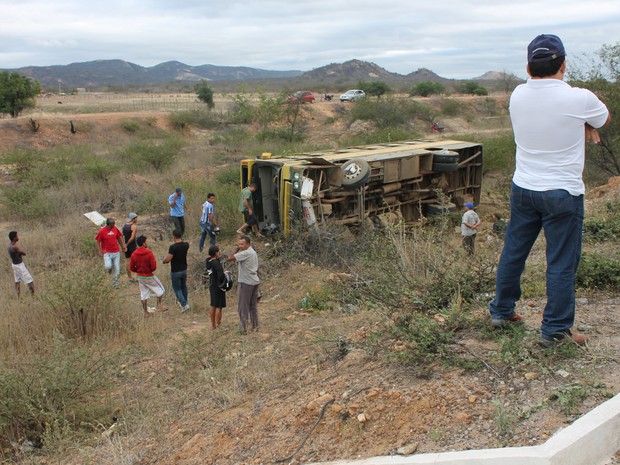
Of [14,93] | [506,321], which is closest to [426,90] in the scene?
[14,93]

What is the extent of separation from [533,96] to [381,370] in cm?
200

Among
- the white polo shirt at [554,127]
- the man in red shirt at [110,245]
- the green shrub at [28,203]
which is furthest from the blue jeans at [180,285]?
the green shrub at [28,203]

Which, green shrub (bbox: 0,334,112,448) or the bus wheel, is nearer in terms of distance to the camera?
green shrub (bbox: 0,334,112,448)

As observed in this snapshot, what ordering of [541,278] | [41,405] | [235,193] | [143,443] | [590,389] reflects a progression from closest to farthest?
1. [590,389]
2. [143,443]
3. [41,405]
4. [541,278]
5. [235,193]

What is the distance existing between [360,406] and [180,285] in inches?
243

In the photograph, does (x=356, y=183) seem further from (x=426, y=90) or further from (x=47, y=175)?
(x=426, y=90)

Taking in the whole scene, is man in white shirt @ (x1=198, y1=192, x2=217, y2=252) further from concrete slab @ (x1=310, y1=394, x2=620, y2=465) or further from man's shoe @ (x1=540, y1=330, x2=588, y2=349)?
concrete slab @ (x1=310, y1=394, x2=620, y2=465)

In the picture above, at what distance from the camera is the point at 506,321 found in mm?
4020

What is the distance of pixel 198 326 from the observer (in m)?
8.45

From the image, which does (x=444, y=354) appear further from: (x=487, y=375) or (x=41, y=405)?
(x=41, y=405)

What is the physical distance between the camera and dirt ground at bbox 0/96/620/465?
10.3 ft

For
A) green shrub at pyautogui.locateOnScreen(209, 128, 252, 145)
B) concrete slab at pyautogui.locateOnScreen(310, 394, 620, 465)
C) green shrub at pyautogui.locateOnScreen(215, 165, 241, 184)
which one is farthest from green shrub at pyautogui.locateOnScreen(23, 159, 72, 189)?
concrete slab at pyautogui.locateOnScreen(310, 394, 620, 465)

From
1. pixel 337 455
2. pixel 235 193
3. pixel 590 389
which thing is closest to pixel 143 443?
pixel 337 455

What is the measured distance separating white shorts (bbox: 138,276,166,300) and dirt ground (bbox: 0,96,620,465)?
3384mm
